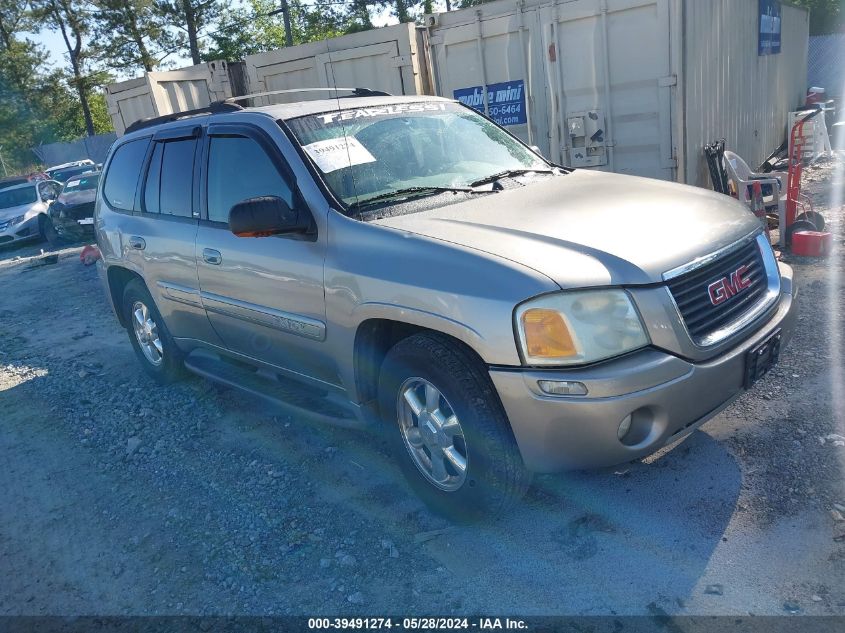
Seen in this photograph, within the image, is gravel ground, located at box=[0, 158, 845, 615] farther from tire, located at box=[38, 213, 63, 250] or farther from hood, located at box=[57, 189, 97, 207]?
tire, located at box=[38, 213, 63, 250]

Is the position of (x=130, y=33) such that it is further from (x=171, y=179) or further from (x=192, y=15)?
(x=171, y=179)

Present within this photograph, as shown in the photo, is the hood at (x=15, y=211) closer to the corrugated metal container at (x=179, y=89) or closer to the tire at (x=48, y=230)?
the tire at (x=48, y=230)

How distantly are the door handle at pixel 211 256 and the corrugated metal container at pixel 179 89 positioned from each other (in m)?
7.53

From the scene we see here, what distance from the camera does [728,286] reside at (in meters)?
3.05

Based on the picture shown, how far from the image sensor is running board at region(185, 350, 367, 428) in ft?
11.8

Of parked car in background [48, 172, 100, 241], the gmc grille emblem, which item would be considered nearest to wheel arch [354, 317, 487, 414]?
the gmc grille emblem

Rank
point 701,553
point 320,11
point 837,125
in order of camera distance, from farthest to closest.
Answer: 1. point 320,11
2. point 837,125
3. point 701,553

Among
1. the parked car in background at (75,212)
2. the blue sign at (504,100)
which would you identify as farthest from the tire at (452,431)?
the parked car in background at (75,212)

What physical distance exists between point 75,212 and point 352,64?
27.6ft

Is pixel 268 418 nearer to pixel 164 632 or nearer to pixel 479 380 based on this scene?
pixel 164 632

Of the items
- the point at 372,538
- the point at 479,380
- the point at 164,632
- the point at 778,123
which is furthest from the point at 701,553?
the point at 778,123

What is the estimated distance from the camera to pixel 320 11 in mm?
32938

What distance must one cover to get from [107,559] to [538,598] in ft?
6.77

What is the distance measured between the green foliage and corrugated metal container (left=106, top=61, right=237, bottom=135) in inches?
1382
